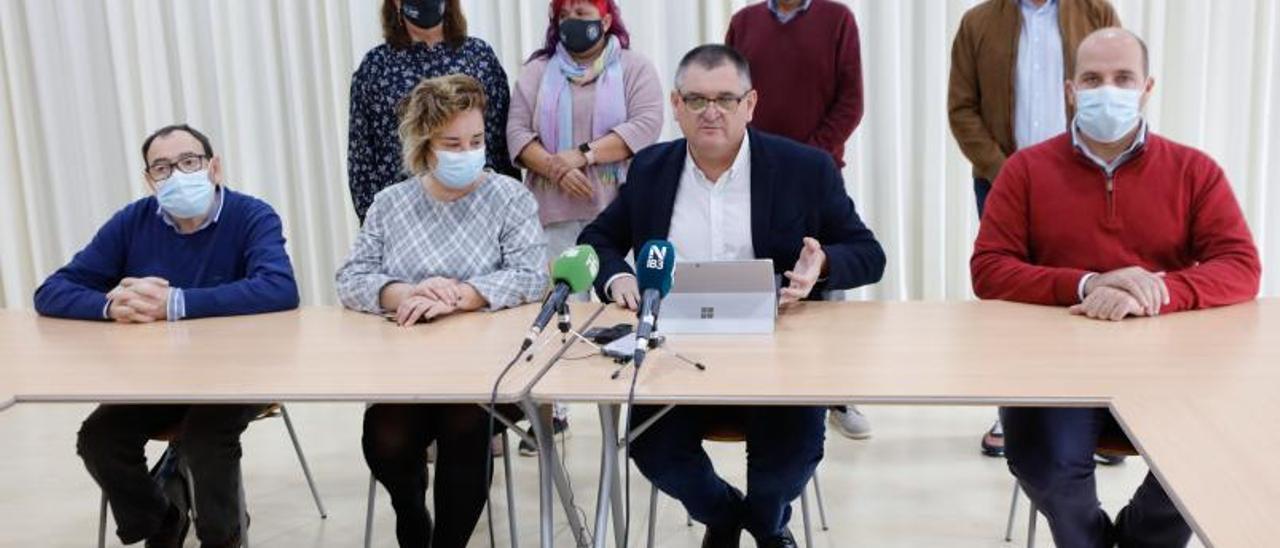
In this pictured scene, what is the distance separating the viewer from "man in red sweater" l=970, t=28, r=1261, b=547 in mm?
2162

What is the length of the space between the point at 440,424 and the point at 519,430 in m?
0.33

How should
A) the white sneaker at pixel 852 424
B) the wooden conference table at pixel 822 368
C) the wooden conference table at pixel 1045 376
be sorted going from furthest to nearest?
the white sneaker at pixel 852 424
the wooden conference table at pixel 822 368
the wooden conference table at pixel 1045 376

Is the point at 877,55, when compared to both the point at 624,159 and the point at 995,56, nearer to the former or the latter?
the point at 995,56

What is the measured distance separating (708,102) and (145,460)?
5.11 ft

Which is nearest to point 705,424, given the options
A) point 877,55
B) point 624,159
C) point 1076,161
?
point 1076,161

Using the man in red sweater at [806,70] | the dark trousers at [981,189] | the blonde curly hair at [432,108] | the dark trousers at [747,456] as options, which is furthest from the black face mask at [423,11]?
the dark trousers at [981,189]

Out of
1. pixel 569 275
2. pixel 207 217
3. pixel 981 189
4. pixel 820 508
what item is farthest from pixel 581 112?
pixel 569 275

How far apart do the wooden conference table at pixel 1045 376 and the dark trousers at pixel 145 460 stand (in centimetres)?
91

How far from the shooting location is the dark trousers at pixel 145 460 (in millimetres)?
2410

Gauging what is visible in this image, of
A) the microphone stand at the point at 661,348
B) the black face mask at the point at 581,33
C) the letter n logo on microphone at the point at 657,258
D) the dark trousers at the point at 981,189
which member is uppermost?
the black face mask at the point at 581,33

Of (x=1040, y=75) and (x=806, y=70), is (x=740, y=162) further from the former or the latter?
(x=1040, y=75)

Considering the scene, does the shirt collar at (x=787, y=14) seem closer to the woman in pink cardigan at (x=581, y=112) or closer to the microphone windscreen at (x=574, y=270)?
the woman in pink cardigan at (x=581, y=112)

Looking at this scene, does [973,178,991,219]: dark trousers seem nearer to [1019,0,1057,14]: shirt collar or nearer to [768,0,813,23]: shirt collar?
[1019,0,1057,14]: shirt collar

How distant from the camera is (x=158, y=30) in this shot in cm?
483
